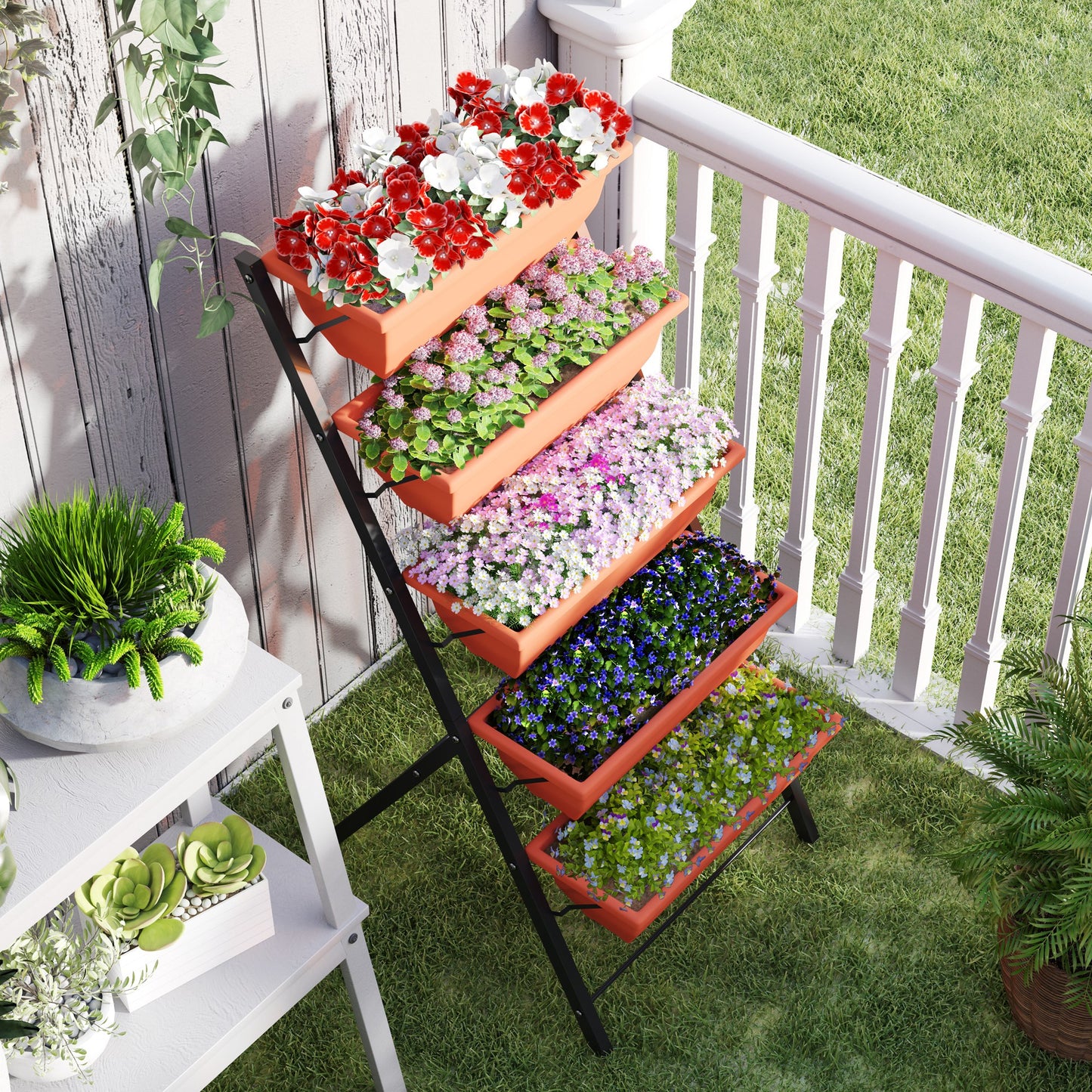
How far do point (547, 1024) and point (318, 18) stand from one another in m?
1.64

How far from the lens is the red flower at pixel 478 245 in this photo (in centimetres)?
181

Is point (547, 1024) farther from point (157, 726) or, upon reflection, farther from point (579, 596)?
point (157, 726)

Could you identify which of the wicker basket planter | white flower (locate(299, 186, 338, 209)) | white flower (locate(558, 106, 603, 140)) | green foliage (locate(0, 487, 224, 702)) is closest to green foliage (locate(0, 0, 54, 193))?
white flower (locate(299, 186, 338, 209))

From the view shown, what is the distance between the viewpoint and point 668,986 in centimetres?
245

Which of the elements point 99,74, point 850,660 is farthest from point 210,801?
point 850,660

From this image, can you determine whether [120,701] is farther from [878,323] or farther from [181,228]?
[878,323]

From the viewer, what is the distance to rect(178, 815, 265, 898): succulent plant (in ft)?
6.61

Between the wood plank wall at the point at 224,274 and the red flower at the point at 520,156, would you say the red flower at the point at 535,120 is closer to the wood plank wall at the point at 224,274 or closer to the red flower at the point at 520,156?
the red flower at the point at 520,156

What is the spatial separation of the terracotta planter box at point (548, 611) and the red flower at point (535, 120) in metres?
0.59

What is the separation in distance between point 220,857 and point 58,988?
0.28 meters

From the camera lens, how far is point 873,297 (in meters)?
2.39

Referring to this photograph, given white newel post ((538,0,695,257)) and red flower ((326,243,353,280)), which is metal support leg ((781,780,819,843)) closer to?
white newel post ((538,0,695,257))

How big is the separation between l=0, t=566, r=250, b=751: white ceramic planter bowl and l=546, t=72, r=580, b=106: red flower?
83 cm

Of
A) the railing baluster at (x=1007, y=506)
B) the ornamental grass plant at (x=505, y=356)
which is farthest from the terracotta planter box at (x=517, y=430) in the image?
the railing baluster at (x=1007, y=506)
